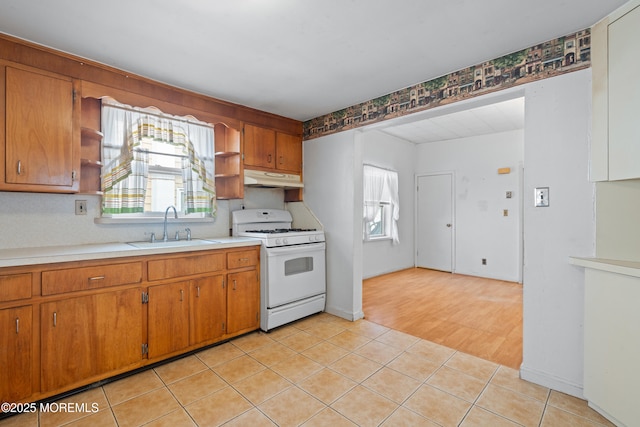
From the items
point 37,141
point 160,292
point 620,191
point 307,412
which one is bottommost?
point 307,412

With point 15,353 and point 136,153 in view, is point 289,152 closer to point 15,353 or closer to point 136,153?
point 136,153

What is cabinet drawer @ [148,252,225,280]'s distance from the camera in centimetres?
233

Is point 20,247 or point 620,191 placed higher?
point 620,191

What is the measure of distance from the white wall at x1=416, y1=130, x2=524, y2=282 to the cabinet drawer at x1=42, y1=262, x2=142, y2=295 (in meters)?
5.18

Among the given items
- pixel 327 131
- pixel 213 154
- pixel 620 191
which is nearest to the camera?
pixel 620 191

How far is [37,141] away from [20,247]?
79 cm

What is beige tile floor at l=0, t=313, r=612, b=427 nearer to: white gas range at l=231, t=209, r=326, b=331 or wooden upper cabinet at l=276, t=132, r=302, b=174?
white gas range at l=231, t=209, r=326, b=331

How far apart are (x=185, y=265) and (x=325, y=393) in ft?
4.77

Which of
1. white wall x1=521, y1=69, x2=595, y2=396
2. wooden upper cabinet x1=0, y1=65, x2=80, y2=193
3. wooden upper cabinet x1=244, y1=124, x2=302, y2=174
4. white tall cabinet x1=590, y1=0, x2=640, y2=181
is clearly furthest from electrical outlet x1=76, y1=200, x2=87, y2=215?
white tall cabinet x1=590, y1=0, x2=640, y2=181

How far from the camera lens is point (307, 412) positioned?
1.84 m

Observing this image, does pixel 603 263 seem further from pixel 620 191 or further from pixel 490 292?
pixel 490 292

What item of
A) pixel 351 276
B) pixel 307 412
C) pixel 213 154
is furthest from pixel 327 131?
pixel 307 412

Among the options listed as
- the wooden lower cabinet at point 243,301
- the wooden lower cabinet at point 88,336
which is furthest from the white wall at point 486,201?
the wooden lower cabinet at point 88,336

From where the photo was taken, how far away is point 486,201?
530cm
